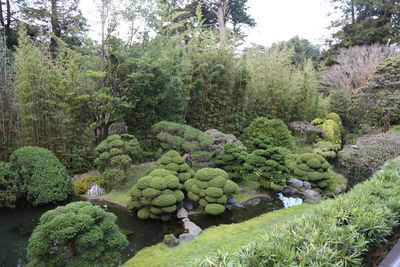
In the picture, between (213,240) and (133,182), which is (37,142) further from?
(213,240)

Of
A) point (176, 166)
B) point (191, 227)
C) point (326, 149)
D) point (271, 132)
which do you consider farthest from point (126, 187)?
point (326, 149)

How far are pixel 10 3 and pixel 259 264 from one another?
44.4 ft

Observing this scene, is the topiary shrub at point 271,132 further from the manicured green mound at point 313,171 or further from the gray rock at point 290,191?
the gray rock at point 290,191

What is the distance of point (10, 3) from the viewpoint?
1140 cm

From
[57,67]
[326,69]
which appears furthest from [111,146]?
[326,69]

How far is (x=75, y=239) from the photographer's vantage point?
3.39 meters

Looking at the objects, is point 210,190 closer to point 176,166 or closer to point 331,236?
point 176,166

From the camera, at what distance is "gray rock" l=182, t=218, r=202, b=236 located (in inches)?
194

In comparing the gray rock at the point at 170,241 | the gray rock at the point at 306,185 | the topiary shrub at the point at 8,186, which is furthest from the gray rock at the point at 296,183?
the topiary shrub at the point at 8,186

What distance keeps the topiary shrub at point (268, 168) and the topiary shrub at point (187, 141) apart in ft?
3.40

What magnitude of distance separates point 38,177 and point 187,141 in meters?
3.24

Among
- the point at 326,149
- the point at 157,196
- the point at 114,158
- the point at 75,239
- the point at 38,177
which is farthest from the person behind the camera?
the point at 326,149

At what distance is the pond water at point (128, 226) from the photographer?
4.38 metres

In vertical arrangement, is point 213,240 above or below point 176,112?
below
